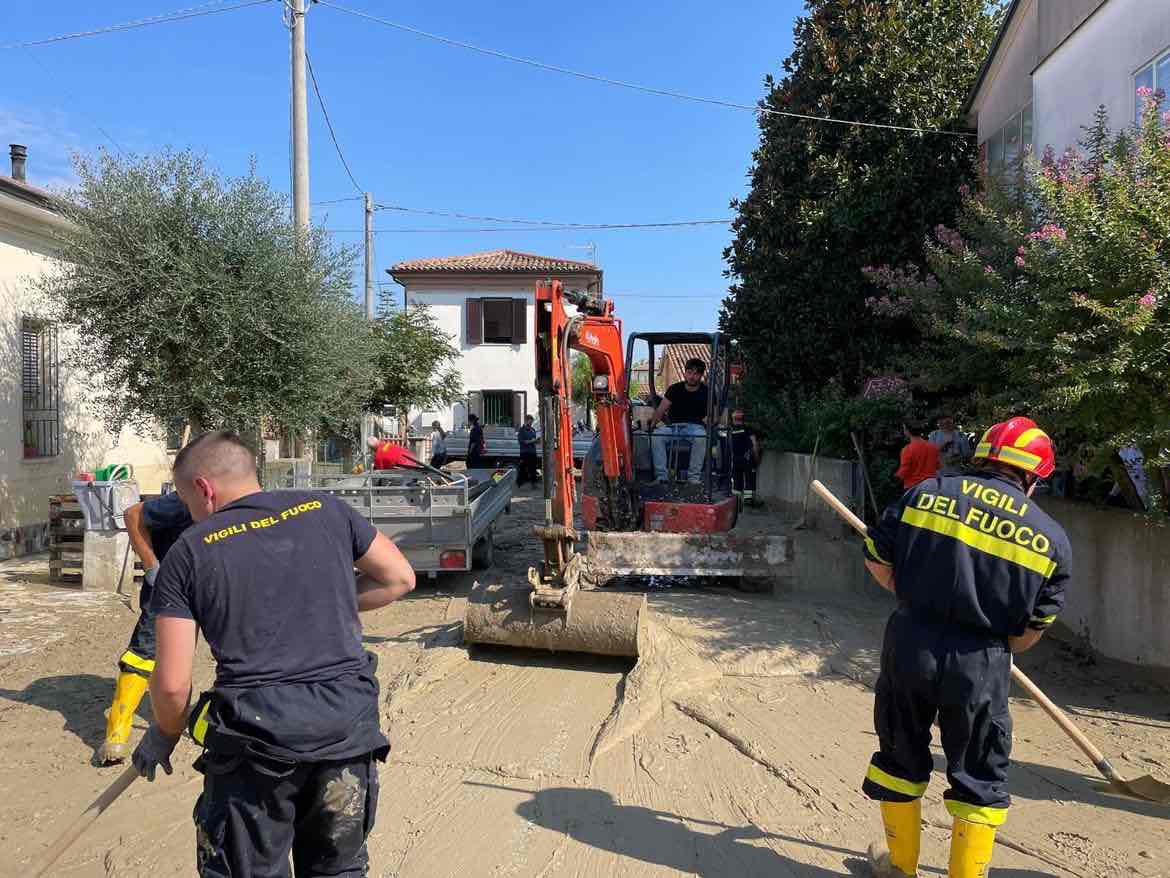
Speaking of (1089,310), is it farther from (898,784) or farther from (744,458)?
(744,458)

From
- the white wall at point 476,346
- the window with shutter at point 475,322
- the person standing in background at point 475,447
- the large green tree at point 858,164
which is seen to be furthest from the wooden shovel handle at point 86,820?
the window with shutter at point 475,322

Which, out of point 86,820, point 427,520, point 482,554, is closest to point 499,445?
point 482,554

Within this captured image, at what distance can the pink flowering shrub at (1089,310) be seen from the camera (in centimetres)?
502

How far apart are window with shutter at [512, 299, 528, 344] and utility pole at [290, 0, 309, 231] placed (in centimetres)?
1564

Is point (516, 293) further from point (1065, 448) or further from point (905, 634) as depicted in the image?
point (905, 634)

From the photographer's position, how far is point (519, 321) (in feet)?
90.3

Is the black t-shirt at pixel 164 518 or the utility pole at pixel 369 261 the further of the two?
the utility pole at pixel 369 261

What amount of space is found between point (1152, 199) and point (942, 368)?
2.03 meters

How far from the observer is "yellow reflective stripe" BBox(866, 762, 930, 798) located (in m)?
3.16

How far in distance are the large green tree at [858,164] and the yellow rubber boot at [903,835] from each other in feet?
30.4

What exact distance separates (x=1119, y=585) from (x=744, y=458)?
23.6ft

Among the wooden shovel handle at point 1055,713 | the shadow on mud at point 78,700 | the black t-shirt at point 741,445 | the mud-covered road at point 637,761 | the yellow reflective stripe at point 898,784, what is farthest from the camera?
the black t-shirt at point 741,445

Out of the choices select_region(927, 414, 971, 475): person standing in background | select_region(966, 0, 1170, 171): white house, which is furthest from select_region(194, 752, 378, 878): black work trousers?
select_region(966, 0, 1170, 171): white house

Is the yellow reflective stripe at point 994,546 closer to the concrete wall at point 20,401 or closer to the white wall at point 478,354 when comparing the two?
the concrete wall at point 20,401
